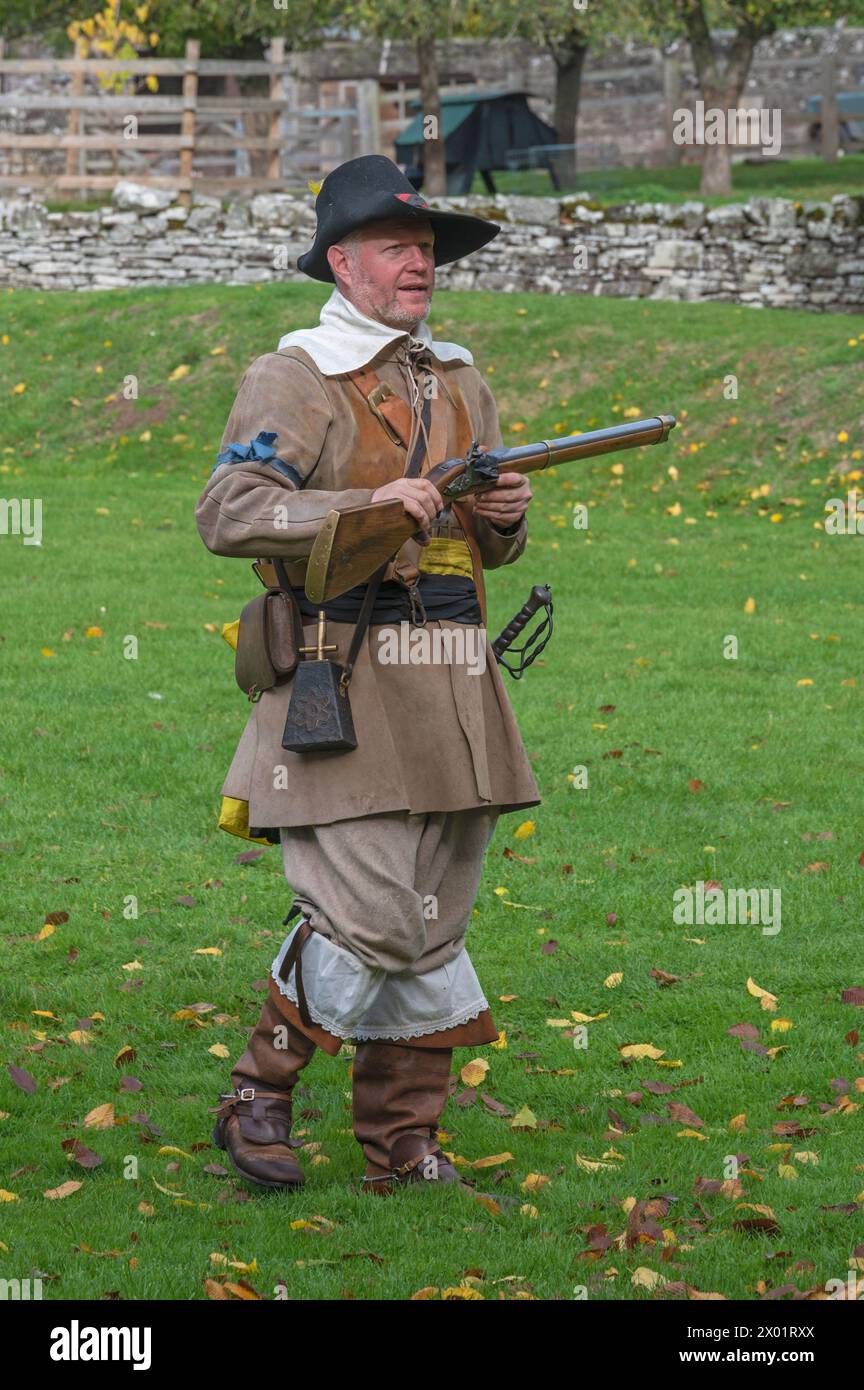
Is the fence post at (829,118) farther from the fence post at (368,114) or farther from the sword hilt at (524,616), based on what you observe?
the sword hilt at (524,616)

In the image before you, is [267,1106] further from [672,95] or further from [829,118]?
[672,95]

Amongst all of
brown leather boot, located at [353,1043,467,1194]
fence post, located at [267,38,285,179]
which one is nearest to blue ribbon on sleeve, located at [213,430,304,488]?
brown leather boot, located at [353,1043,467,1194]

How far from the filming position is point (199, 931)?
7207 millimetres

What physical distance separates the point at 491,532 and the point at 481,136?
A: 28.1 m

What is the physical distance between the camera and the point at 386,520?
4484 mm

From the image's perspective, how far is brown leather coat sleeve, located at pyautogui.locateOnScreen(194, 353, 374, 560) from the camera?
456 centimetres

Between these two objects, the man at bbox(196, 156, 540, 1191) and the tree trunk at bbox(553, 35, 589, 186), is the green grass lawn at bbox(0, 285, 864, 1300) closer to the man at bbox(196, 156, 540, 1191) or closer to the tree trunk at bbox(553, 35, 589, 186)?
the man at bbox(196, 156, 540, 1191)

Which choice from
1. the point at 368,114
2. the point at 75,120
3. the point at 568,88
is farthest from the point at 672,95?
the point at 75,120

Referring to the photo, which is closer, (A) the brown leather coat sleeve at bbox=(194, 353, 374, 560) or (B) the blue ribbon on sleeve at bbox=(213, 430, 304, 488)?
(A) the brown leather coat sleeve at bbox=(194, 353, 374, 560)

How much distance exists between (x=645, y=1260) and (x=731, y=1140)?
3.13 feet

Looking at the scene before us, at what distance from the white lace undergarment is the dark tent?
27524 mm

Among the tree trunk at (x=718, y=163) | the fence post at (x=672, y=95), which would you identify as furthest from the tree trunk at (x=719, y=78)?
the fence post at (x=672, y=95)

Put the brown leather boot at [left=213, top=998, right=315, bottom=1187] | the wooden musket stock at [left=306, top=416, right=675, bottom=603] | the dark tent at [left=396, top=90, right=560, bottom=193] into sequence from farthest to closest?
the dark tent at [left=396, top=90, right=560, bottom=193], the brown leather boot at [left=213, top=998, right=315, bottom=1187], the wooden musket stock at [left=306, top=416, right=675, bottom=603]

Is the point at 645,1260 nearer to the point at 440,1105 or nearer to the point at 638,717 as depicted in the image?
the point at 440,1105
